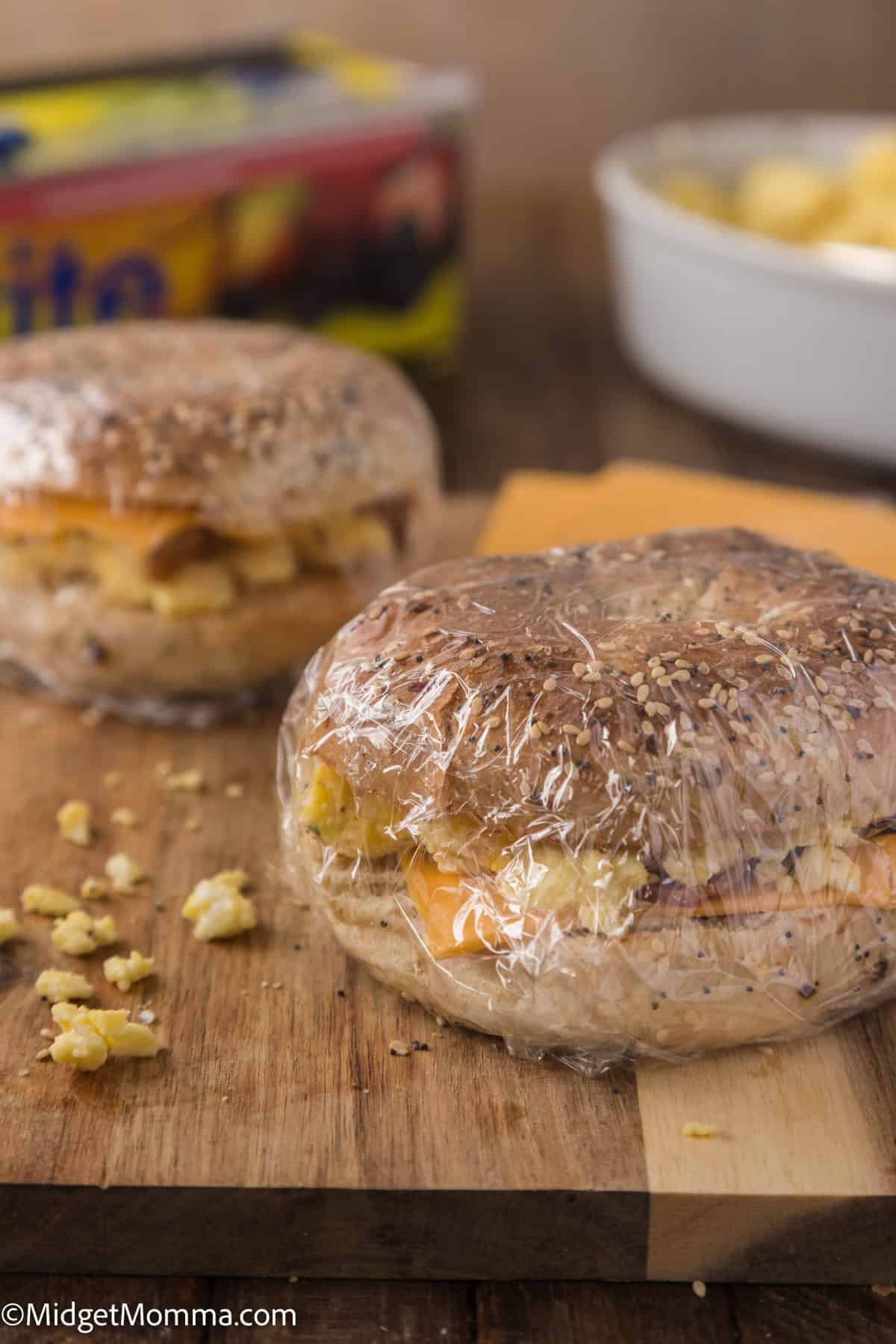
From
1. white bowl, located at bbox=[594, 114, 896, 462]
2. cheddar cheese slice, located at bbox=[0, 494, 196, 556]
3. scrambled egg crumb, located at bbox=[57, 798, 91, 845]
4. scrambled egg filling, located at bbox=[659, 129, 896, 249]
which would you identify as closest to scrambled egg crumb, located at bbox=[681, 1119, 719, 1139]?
scrambled egg crumb, located at bbox=[57, 798, 91, 845]

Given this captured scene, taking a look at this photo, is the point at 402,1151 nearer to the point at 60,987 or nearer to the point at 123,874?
the point at 60,987

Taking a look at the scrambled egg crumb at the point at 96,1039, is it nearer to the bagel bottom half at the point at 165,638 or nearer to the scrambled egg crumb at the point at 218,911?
the scrambled egg crumb at the point at 218,911

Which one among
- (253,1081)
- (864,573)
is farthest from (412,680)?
(864,573)

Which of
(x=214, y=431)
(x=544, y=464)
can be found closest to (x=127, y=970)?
(x=214, y=431)

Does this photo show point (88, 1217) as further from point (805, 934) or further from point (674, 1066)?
point (805, 934)

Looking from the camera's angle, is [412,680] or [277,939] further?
[277,939]

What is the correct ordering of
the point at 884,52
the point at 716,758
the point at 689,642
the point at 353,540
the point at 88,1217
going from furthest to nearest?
the point at 884,52
the point at 353,540
the point at 689,642
the point at 716,758
the point at 88,1217

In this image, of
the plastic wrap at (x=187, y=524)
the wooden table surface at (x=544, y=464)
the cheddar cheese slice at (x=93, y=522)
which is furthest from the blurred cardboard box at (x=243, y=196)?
the cheddar cheese slice at (x=93, y=522)
